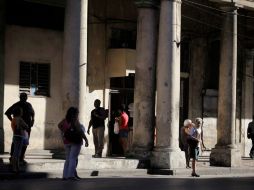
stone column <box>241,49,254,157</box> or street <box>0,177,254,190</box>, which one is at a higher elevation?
stone column <box>241,49,254,157</box>

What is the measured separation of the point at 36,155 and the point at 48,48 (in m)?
3.42

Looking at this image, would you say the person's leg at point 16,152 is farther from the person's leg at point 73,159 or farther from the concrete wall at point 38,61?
the concrete wall at point 38,61

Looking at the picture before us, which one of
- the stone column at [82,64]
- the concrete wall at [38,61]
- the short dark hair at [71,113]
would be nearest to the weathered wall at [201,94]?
the concrete wall at [38,61]

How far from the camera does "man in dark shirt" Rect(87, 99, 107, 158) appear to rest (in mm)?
19906

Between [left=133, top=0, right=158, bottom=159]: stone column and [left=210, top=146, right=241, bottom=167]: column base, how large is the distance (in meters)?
2.95

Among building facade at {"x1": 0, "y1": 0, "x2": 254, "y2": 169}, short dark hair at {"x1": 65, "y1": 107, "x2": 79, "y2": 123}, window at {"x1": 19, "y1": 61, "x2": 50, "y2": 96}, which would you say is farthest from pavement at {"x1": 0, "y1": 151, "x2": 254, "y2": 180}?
window at {"x1": 19, "y1": 61, "x2": 50, "y2": 96}

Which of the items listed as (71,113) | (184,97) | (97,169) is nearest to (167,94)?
(97,169)

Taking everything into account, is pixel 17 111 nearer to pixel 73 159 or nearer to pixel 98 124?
pixel 73 159

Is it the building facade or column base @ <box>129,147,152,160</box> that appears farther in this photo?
column base @ <box>129,147,152,160</box>

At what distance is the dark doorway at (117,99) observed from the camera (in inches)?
891

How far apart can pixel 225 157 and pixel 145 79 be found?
157 inches

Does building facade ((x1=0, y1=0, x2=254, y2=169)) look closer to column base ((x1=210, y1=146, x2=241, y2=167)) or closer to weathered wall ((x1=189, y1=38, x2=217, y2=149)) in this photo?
column base ((x1=210, y1=146, x2=241, y2=167))

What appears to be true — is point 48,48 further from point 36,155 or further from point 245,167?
point 245,167

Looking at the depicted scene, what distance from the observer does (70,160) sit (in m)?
15.7
